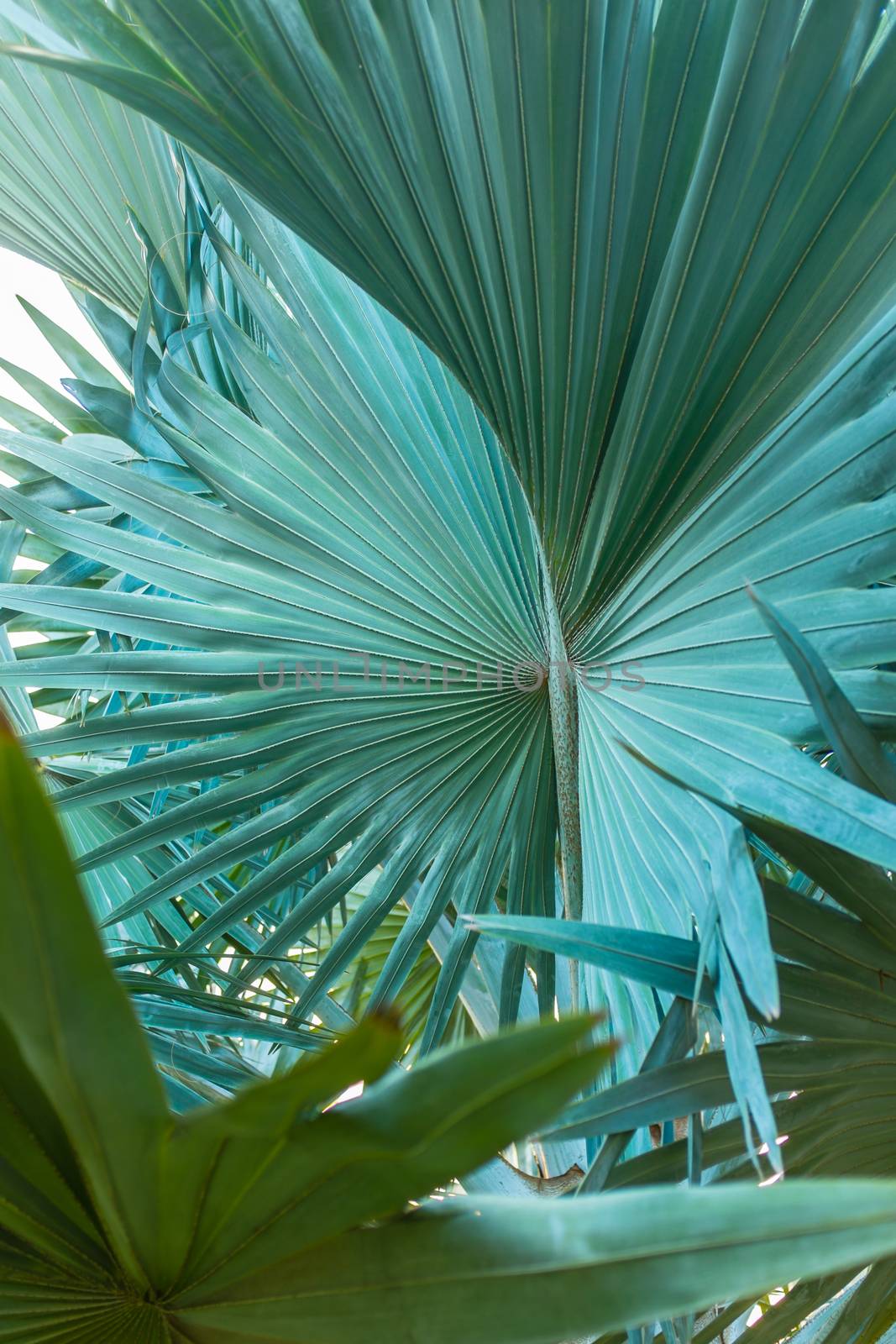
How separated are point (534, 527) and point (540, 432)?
0.31 feet

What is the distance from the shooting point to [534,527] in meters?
0.92

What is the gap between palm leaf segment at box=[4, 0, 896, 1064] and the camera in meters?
0.64

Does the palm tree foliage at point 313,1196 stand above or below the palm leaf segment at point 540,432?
below

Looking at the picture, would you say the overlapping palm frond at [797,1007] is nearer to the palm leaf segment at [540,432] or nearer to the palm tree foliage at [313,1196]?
the palm leaf segment at [540,432]

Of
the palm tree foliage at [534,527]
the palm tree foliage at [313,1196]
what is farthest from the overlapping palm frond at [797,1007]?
the palm tree foliage at [313,1196]

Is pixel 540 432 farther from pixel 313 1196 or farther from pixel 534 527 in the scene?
pixel 313 1196

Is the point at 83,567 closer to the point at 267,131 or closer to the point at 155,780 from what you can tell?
the point at 155,780

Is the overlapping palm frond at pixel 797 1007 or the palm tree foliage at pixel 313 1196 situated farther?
the overlapping palm frond at pixel 797 1007

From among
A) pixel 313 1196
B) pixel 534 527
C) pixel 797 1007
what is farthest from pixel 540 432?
pixel 313 1196

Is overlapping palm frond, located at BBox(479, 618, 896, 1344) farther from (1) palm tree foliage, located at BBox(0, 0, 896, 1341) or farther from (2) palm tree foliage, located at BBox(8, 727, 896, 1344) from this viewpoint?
(2) palm tree foliage, located at BBox(8, 727, 896, 1344)

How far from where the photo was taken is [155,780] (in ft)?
3.12

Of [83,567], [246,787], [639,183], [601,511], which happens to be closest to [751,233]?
[639,183]

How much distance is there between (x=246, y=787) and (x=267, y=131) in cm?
56

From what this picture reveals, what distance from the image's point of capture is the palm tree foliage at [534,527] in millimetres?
616
